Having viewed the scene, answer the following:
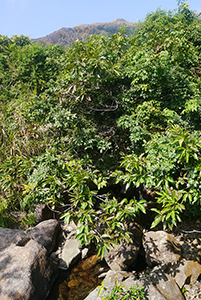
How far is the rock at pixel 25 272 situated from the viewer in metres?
2.85

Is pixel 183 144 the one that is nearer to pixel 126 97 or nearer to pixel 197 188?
pixel 197 188

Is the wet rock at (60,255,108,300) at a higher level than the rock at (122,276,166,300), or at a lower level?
lower

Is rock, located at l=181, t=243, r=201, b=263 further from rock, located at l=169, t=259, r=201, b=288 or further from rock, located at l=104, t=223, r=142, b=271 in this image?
rock, located at l=104, t=223, r=142, b=271

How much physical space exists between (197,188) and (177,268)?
71.0 inches

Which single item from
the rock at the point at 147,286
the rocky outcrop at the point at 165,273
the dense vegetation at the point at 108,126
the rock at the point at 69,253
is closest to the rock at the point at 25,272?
the rock at the point at 69,253

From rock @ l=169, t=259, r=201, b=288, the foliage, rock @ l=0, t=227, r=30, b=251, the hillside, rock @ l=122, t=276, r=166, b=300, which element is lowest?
rock @ l=169, t=259, r=201, b=288

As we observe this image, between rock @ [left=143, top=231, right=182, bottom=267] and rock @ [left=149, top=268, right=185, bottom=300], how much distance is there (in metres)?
0.26

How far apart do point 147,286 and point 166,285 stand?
333 mm

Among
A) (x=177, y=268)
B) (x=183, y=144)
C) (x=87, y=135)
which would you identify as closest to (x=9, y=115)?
(x=87, y=135)

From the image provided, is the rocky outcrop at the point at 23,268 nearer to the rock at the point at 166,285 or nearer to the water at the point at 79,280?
the water at the point at 79,280

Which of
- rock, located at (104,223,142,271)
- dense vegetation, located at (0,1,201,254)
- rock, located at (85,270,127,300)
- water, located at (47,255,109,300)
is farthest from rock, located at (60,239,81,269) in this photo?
dense vegetation, located at (0,1,201,254)

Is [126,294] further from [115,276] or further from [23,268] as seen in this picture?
[23,268]

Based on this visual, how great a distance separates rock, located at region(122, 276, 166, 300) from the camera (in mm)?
2879

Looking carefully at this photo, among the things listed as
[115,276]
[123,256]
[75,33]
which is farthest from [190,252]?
[75,33]
